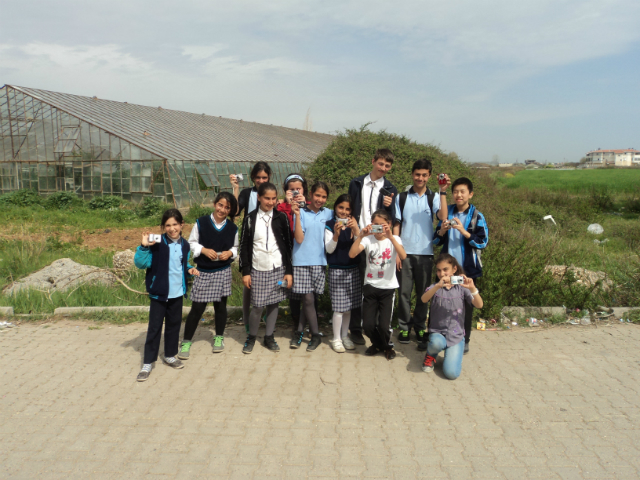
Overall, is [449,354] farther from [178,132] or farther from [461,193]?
[178,132]

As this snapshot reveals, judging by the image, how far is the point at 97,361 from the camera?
4.33 meters

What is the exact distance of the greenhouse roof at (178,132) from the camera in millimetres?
19188

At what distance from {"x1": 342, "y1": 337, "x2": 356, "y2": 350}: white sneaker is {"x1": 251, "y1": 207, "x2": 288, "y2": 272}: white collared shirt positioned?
103 cm

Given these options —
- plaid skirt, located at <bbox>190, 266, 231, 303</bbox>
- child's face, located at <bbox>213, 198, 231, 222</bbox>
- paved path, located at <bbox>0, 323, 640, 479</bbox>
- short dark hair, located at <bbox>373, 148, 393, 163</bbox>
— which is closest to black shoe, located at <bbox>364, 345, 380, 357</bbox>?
paved path, located at <bbox>0, 323, 640, 479</bbox>

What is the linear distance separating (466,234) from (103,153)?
17913mm

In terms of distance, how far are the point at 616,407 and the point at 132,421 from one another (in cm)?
363

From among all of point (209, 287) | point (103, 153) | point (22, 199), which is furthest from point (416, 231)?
point (22, 199)

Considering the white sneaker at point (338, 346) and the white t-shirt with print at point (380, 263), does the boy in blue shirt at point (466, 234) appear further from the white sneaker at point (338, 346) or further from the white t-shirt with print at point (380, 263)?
the white sneaker at point (338, 346)

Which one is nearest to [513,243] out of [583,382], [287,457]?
[583,382]

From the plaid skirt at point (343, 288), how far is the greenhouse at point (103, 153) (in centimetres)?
1372

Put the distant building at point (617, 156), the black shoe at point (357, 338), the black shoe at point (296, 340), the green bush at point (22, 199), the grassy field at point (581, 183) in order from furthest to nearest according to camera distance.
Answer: the distant building at point (617, 156) < the grassy field at point (581, 183) < the green bush at point (22, 199) < the black shoe at point (357, 338) < the black shoe at point (296, 340)

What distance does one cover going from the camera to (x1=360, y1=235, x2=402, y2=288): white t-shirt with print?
427cm

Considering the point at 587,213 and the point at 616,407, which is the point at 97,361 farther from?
the point at 587,213

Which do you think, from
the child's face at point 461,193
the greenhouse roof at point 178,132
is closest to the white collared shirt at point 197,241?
the child's face at point 461,193
